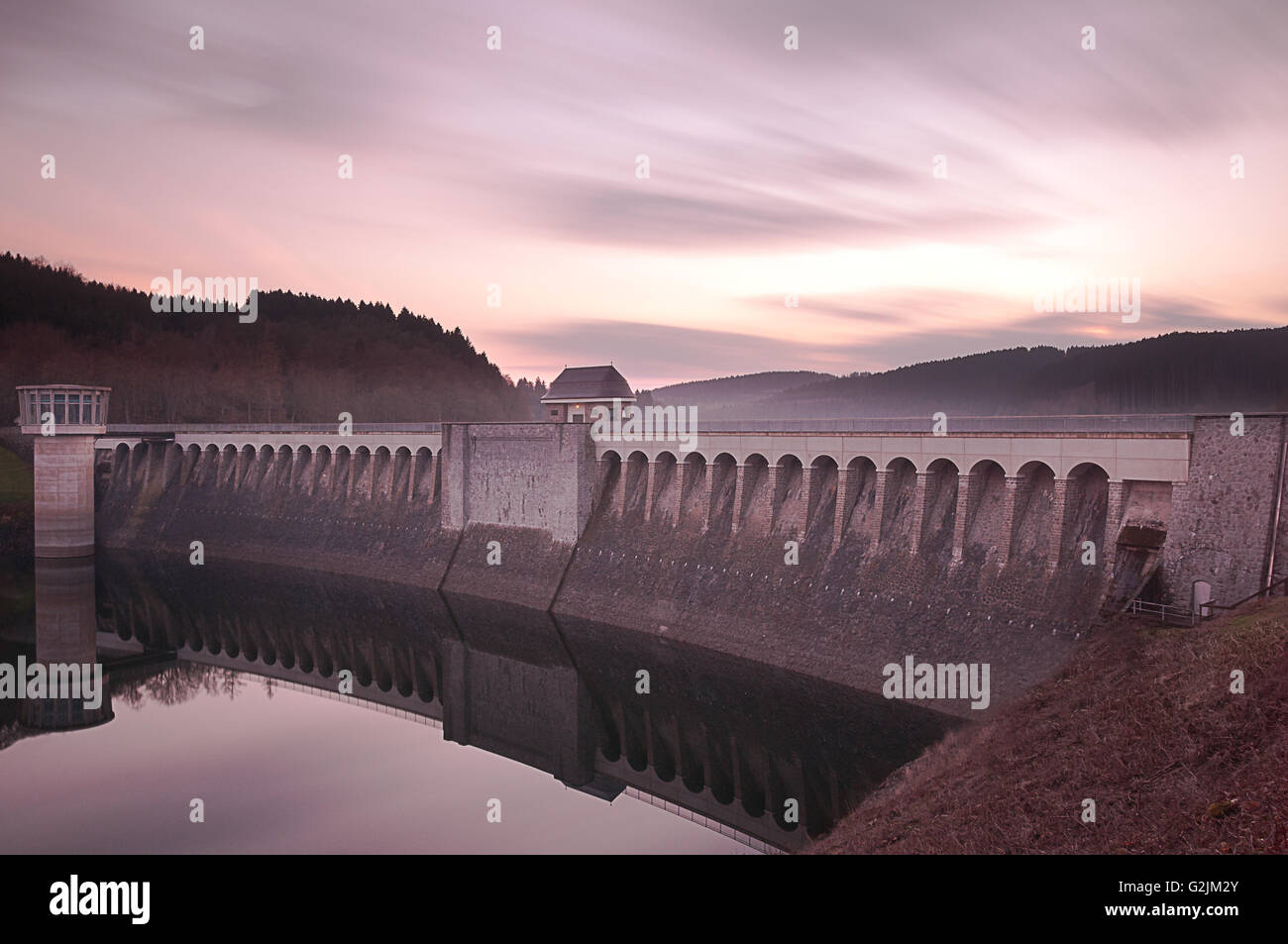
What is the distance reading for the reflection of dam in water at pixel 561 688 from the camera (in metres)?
25.6

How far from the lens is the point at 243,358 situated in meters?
117

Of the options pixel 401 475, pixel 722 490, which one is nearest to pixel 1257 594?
pixel 722 490

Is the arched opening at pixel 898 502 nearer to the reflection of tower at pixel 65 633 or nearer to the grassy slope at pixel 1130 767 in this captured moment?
the grassy slope at pixel 1130 767

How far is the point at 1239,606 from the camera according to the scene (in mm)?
22859

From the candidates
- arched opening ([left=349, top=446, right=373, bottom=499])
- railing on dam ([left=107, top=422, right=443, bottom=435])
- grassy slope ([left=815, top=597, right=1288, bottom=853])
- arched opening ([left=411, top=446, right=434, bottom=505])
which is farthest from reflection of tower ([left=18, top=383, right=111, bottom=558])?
grassy slope ([left=815, top=597, right=1288, bottom=853])

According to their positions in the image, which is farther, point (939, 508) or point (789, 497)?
point (789, 497)

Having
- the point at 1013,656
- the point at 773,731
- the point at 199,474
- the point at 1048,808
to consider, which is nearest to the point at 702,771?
the point at 773,731

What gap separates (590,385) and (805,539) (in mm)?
22612

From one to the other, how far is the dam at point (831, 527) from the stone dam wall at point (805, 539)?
0.08 meters

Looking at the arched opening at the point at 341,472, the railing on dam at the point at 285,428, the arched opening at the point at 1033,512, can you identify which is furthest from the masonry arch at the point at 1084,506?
the arched opening at the point at 341,472

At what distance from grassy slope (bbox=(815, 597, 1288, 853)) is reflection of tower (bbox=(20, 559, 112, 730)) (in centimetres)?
2900

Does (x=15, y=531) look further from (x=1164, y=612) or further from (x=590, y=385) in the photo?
(x=1164, y=612)

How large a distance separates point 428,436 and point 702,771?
3501 centimetres

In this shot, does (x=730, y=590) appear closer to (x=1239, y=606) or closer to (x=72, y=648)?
(x=1239, y=606)
